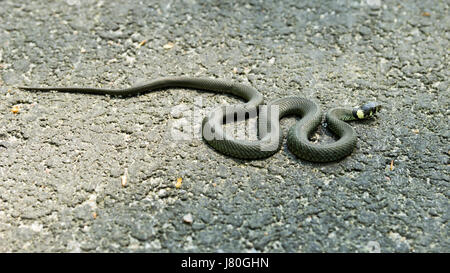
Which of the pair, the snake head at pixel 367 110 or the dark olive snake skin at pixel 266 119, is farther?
the snake head at pixel 367 110

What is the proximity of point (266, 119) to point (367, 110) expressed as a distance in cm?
99

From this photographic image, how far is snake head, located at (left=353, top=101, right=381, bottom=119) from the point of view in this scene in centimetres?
406

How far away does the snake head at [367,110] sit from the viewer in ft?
13.3

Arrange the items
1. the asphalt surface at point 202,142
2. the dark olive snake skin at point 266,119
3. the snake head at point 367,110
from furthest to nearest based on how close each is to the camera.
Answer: the snake head at point 367,110
the dark olive snake skin at point 266,119
the asphalt surface at point 202,142

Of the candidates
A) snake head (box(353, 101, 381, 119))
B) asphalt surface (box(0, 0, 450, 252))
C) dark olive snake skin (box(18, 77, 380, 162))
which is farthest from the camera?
snake head (box(353, 101, 381, 119))

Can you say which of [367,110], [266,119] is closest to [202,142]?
[266,119]

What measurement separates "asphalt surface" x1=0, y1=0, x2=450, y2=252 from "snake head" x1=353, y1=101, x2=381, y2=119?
0.08m

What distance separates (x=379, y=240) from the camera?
3055mm

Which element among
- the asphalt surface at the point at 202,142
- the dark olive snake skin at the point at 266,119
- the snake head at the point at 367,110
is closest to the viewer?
the asphalt surface at the point at 202,142

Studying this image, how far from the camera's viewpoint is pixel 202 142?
3.87 meters

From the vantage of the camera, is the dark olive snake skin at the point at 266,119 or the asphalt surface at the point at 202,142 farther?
the dark olive snake skin at the point at 266,119

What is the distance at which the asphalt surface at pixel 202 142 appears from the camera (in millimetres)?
3127
